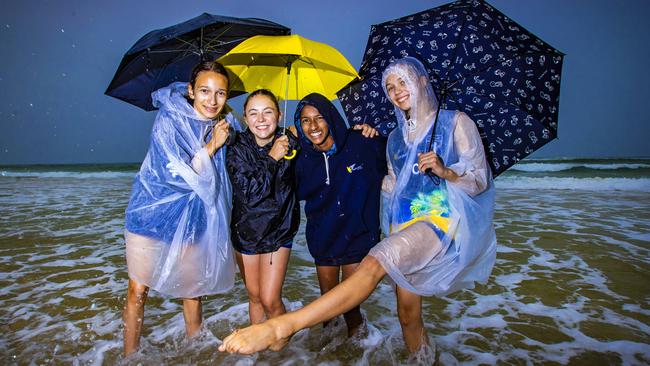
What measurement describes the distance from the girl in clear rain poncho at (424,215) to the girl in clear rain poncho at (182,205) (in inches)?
36.0

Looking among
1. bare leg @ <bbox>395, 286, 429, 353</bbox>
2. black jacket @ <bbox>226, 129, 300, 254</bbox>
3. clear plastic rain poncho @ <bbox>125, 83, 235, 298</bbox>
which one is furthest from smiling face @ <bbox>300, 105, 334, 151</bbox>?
bare leg @ <bbox>395, 286, 429, 353</bbox>

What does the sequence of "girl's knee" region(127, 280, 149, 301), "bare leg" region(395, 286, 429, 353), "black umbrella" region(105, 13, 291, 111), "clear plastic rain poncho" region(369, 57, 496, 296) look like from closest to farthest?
"clear plastic rain poncho" region(369, 57, 496, 296)
"bare leg" region(395, 286, 429, 353)
"girl's knee" region(127, 280, 149, 301)
"black umbrella" region(105, 13, 291, 111)

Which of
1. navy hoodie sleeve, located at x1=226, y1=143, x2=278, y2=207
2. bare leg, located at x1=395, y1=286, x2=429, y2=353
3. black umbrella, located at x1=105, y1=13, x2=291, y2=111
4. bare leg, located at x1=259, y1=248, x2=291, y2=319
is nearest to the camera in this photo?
bare leg, located at x1=395, y1=286, x2=429, y2=353

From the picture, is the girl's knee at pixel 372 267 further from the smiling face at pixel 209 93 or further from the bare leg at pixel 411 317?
the smiling face at pixel 209 93

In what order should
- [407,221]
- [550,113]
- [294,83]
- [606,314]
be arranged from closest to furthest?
1. [407,221]
2. [550,113]
3. [606,314]
4. [294,83]

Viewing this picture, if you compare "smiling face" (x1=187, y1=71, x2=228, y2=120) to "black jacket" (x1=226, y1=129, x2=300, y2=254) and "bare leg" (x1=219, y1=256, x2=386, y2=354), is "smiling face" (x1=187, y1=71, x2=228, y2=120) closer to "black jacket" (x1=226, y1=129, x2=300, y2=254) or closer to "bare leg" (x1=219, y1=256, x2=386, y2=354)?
"black jacket" (x1=226, y1=129, x2=300, y2=254)

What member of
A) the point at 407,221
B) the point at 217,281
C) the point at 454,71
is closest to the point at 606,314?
the point at 407,221

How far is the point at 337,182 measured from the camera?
119 inches

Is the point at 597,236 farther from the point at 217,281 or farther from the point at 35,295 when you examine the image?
the point at 35,295

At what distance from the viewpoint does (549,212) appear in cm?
894

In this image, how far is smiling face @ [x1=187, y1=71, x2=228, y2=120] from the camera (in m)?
2.74

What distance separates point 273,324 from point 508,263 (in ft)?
14.4

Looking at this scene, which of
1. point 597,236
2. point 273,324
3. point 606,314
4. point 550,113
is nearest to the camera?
point 273,324

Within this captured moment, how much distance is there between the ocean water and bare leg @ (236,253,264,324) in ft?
1.17
